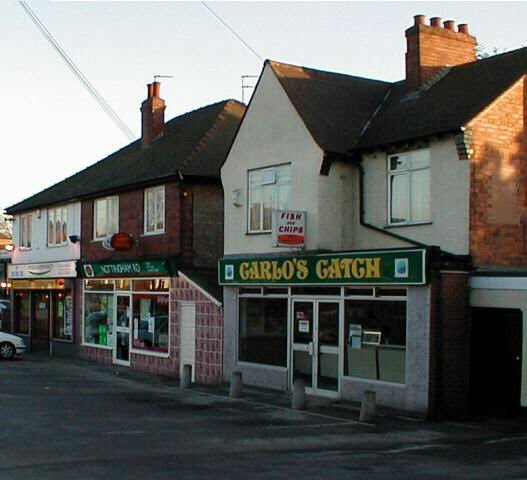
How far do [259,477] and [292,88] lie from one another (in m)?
12.3

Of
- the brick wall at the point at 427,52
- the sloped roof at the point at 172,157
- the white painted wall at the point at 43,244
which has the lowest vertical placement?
the white painted wall at the point at 43,244

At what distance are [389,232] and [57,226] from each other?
17.6 meters

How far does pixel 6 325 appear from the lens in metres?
39.5

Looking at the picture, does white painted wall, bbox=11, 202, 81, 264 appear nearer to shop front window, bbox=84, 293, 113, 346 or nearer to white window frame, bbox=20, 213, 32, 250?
white window frame, bbox=20, 213, 32, 250

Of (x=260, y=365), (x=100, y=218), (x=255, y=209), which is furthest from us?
(x=100, y=218)

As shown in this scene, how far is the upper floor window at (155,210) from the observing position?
26.4m

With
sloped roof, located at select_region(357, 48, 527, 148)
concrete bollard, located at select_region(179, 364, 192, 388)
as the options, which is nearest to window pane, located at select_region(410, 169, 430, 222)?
sloped roof, located at select_region(357, 48, 527, 148)

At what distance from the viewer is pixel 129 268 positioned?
90.8ft

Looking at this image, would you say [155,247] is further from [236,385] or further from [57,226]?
[57,226]

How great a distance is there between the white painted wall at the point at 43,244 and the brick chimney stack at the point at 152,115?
3465 mm

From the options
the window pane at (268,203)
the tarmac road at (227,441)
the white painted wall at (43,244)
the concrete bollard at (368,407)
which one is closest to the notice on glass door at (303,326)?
the tarmac road at (227,441)

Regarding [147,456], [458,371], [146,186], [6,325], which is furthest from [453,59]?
[6,325]

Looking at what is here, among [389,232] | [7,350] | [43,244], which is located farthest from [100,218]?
[389,232]

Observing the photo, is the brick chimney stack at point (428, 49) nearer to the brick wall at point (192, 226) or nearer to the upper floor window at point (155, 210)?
the brick wall at point (192, 226)
